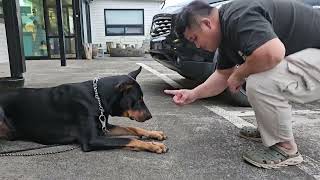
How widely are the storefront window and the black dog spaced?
34.1 ft

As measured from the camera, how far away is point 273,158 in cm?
239

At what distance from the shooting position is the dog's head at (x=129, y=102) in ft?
9.00

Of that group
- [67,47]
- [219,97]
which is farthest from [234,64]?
[67,47]

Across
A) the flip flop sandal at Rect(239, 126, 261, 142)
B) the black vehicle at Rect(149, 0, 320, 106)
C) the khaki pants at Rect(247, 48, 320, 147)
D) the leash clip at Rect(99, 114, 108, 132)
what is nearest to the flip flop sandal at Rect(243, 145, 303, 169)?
the khaki pants at Rect(247, 48, 320, 147)

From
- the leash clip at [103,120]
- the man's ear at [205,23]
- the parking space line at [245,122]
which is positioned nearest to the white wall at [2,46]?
the parking space line at [245,122]

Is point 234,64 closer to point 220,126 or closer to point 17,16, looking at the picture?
point 220,126

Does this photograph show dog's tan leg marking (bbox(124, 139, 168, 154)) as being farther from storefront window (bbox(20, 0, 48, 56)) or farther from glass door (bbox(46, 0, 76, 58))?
glass door (bbox(46, 0, 76, 58))

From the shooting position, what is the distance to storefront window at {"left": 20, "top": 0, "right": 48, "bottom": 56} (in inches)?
491

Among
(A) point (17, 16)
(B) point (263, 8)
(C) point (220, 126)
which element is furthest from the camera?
(A) point (17, 16)

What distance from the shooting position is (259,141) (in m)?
2.89

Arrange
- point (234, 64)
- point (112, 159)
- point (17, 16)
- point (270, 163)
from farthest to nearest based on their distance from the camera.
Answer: point (17, 16), point (234, 64), point (112, 159), point (270, 163)

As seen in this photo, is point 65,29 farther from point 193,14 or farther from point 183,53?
point 193,14

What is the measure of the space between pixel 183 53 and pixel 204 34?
1.98 m

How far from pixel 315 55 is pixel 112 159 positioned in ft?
5.00
